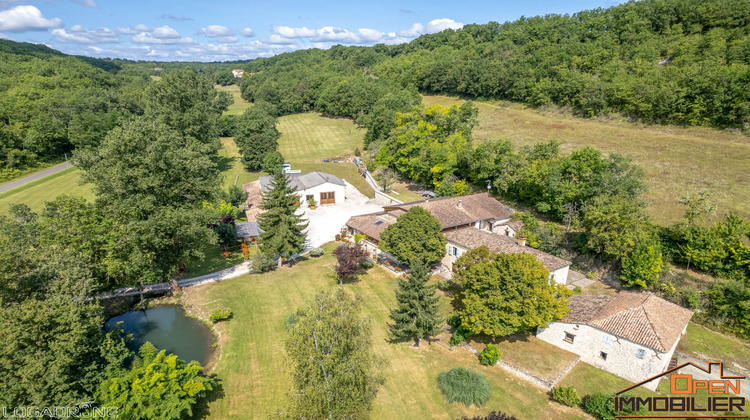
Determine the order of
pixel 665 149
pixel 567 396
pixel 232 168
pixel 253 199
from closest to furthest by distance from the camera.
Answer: pixel 567 396 → pixel 665 149 → pixel 253 199 → pixel 232 168

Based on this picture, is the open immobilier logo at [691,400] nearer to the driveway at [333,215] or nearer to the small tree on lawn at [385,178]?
the driveway at [333,215]

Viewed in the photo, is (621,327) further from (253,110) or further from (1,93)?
(1,93)

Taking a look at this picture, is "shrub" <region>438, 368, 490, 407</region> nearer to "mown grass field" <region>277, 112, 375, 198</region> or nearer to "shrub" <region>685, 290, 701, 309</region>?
"shrub" <region>685, 290, 701, 309</region>

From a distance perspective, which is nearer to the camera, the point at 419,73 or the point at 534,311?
the point at 534,311

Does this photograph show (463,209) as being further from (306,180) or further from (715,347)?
(306,180)

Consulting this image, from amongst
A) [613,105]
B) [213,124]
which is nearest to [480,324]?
[213,124]

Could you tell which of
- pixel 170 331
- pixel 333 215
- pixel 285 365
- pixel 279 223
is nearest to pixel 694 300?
pixel 285 365
